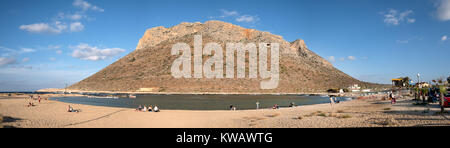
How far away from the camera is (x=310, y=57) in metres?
142

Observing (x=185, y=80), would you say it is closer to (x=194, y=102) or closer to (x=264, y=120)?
(x=194, y=102)

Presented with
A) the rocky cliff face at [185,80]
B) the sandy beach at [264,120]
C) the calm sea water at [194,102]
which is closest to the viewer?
the sandy beach at [264,120]

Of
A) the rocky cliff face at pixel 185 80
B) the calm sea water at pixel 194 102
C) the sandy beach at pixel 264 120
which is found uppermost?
the rocky cliff face at pixel 185 80

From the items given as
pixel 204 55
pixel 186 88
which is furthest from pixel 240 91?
pixel 204 55

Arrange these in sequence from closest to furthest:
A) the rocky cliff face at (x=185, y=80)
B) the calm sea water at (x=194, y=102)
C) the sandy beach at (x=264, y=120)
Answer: the sandy beach at (x=264, y=120) → the calm sea water at (x=194, y=102) → the rocky cliff face at (x=185, y=80)

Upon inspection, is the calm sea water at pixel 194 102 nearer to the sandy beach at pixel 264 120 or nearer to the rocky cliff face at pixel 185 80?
the sandy beach at pixel 264 120

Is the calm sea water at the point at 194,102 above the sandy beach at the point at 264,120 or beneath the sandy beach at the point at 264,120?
beneath

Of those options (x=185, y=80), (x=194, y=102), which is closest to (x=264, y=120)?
(x=194, y=102)

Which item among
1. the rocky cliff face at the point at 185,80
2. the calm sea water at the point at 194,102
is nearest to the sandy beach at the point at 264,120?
the calm sea water at the point at 194,102

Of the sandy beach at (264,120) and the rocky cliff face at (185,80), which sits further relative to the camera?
the rocky cliff face at (185,80)

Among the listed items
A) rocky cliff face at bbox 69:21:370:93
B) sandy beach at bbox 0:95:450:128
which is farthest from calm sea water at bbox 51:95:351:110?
rocky cliff face at bbox 69:21:370:93

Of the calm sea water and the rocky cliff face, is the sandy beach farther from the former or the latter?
the rocky cliff face
